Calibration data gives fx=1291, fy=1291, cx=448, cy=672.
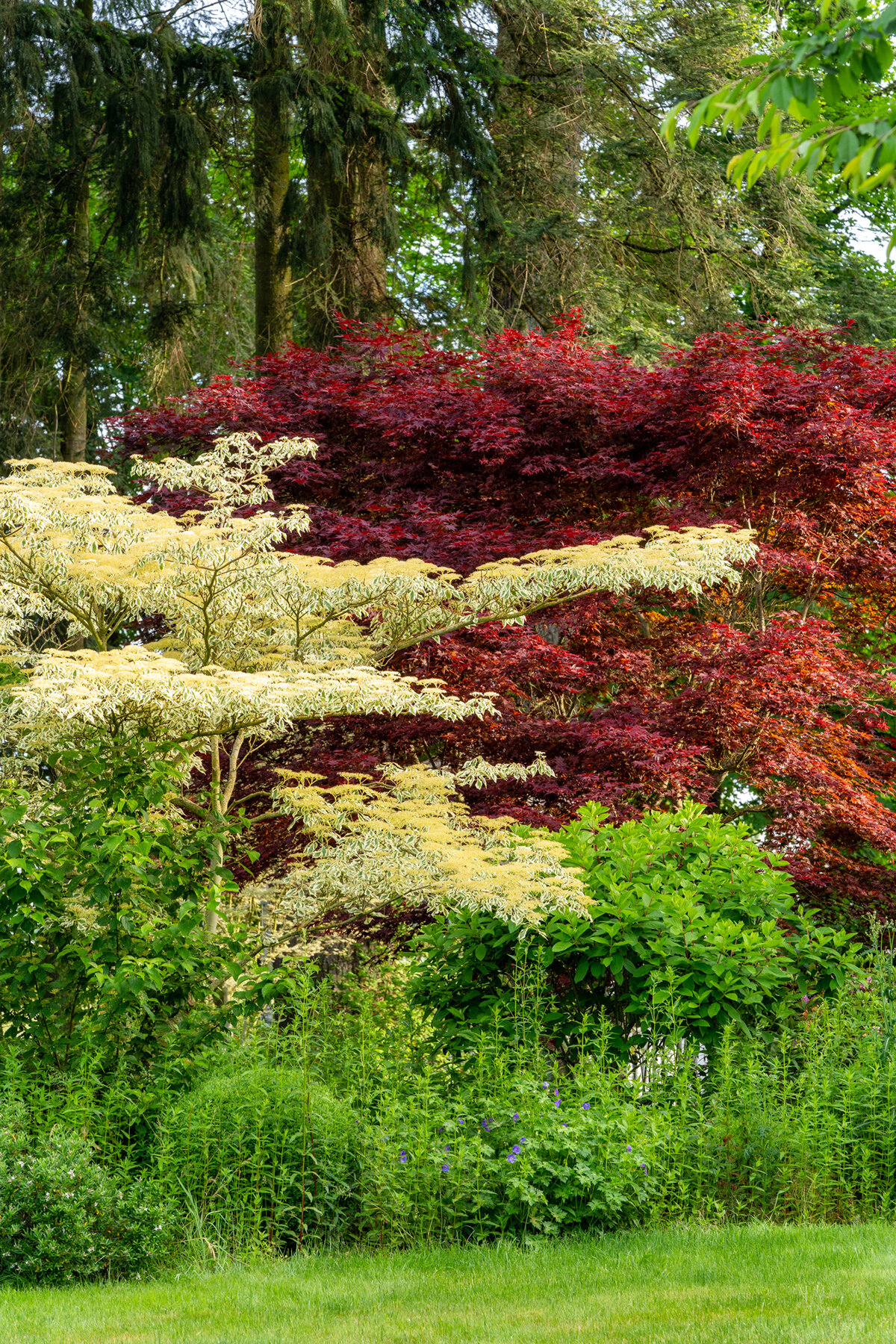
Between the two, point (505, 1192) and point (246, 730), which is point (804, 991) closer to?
point (505, 1192)

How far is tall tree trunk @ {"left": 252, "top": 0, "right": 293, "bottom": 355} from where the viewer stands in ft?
40.1

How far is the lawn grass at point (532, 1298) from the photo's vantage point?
383 centimetres

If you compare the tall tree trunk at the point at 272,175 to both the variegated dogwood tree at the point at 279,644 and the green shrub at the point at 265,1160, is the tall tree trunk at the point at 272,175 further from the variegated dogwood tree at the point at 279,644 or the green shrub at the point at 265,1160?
the green shrub at the point at 265,1160

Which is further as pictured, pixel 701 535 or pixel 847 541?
pixel 847 541

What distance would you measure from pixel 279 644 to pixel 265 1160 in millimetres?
2856

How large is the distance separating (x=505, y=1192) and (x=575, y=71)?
1243cm

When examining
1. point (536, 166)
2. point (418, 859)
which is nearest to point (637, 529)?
point (418, 859)

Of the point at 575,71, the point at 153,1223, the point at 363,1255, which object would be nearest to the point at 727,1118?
the point at 363,1255

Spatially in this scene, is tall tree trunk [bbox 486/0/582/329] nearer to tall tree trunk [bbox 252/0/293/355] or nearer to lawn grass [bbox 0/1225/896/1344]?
tall tree trunk [bbox 252/0/293/355]

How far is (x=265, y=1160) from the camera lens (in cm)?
496

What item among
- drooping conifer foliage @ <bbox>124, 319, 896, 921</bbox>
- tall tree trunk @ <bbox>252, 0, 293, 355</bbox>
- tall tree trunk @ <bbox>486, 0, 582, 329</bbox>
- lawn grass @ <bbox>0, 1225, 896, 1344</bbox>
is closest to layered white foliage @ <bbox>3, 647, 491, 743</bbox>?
drooping conifer foliage @ <bbox>124, 319, 896, 921</bbox>

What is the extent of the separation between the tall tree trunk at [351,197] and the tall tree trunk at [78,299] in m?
2.18

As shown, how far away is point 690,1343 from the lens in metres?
3.68

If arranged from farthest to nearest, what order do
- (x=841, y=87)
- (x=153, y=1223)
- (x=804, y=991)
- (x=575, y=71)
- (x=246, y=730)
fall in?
(x=575, y=71) → (x=246, y=730) → (x=804, y=991) → (x=153, y=1223) → (x=841, y=87)
